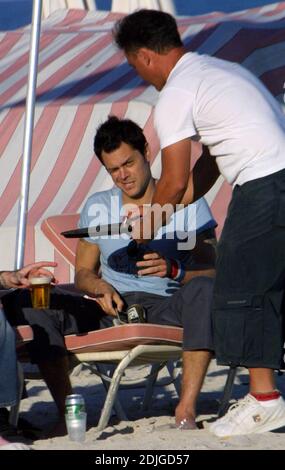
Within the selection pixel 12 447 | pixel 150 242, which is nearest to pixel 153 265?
pixel 150 242

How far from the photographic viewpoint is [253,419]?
174 inches

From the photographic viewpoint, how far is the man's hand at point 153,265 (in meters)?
4.84

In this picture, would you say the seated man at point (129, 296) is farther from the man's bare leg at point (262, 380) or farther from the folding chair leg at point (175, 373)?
the folding chair leg at point (175, 373)

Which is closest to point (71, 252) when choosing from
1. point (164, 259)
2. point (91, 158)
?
point (164, 259)

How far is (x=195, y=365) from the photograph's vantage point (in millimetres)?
4707

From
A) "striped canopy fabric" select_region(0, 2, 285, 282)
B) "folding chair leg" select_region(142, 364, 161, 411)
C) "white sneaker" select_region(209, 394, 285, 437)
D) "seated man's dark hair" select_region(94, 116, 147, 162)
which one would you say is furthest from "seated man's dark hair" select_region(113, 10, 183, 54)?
"striped canopy fabric" select_region(0, 2, 285, 282)

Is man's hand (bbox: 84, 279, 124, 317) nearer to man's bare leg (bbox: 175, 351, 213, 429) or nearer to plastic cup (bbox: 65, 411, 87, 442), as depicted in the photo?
man's bare leg (bbox: 175, 351, 213, 429)

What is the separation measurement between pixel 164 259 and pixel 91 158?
15.7 ft

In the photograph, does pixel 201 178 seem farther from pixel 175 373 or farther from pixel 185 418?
pixel 175 373

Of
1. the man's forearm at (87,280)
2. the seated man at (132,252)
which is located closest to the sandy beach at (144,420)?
the seated man at (132,252)

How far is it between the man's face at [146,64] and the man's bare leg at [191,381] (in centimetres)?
101

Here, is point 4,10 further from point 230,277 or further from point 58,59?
point 230,277

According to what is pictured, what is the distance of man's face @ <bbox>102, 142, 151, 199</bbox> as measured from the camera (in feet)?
16.9

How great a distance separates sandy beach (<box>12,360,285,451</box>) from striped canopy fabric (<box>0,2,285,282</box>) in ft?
6.46
